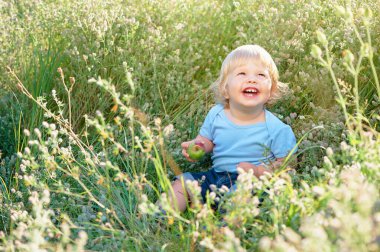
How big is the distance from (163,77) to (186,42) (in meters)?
0.43

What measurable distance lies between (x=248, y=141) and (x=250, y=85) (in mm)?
290

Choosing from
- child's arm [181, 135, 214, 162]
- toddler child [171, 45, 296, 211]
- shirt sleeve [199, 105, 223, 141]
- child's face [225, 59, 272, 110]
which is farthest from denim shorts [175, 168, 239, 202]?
child's face [225, 59, 272, 110]

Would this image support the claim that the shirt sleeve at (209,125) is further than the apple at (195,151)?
Yes

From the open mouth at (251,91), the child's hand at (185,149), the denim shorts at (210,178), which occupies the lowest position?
the denim shorts at (210,178)

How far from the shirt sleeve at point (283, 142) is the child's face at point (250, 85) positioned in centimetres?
19

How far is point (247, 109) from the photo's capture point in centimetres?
336

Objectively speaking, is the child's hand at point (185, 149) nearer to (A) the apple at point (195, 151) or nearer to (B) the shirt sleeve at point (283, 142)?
(A) the apple at point (195, 151)

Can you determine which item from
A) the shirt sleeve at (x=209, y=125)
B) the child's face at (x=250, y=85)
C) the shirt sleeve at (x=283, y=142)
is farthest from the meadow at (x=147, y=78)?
the child's face at (x=250, y=85)

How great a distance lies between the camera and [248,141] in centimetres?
330

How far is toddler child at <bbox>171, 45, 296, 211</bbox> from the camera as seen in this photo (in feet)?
10.7

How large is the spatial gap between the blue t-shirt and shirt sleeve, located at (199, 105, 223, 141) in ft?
0.08

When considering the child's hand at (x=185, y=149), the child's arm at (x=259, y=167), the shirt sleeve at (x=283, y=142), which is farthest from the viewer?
the child's hand at (x=185, y=149)

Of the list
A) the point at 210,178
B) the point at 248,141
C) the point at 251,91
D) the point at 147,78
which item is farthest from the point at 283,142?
the point at 147,78

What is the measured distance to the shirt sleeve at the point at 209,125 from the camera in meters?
3.48
